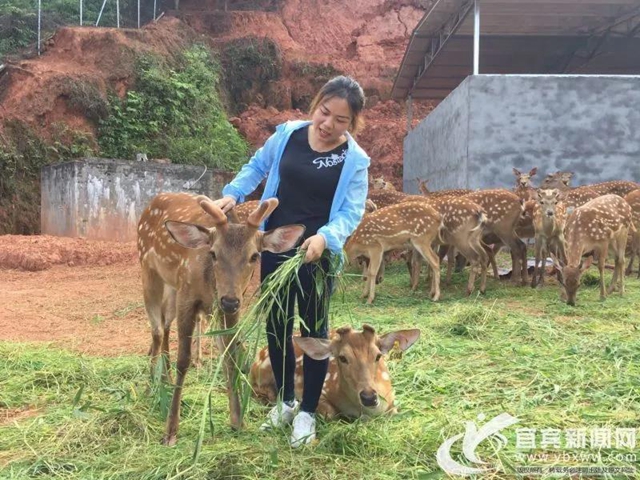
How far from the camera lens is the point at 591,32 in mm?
18594

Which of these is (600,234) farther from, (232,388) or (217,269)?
(217,269)

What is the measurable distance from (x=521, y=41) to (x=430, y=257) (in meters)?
13.2

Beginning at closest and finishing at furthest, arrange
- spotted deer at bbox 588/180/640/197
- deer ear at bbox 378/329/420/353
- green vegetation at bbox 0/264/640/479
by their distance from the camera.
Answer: green vegetation at bbox 0/264/640/479, deer ear at bbox 378/329/420/353, spotted deer at bbox 588/180/640/197

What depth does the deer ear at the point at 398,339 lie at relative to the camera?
13.2ft

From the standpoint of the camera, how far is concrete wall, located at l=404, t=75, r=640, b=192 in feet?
40.9

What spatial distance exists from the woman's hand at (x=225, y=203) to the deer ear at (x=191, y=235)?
16 centimetres

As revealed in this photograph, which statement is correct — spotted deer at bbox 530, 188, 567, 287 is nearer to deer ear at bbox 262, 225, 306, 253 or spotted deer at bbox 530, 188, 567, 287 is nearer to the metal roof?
the metal roof

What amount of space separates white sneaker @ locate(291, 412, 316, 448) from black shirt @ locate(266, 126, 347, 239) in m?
1.05

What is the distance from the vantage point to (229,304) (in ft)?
10.9

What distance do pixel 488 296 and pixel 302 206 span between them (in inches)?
231

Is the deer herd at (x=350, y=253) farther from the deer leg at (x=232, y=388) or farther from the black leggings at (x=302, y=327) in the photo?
the black leggings at (x=302, y=327)

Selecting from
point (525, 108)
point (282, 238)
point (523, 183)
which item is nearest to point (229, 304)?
point (282, 238)

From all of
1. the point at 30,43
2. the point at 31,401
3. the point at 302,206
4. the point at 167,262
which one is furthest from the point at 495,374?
the point at 30,43

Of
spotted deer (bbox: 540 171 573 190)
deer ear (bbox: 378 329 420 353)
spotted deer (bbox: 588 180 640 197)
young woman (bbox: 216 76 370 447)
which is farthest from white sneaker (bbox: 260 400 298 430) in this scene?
spotted deer (bbox: 540 171 573 190)
